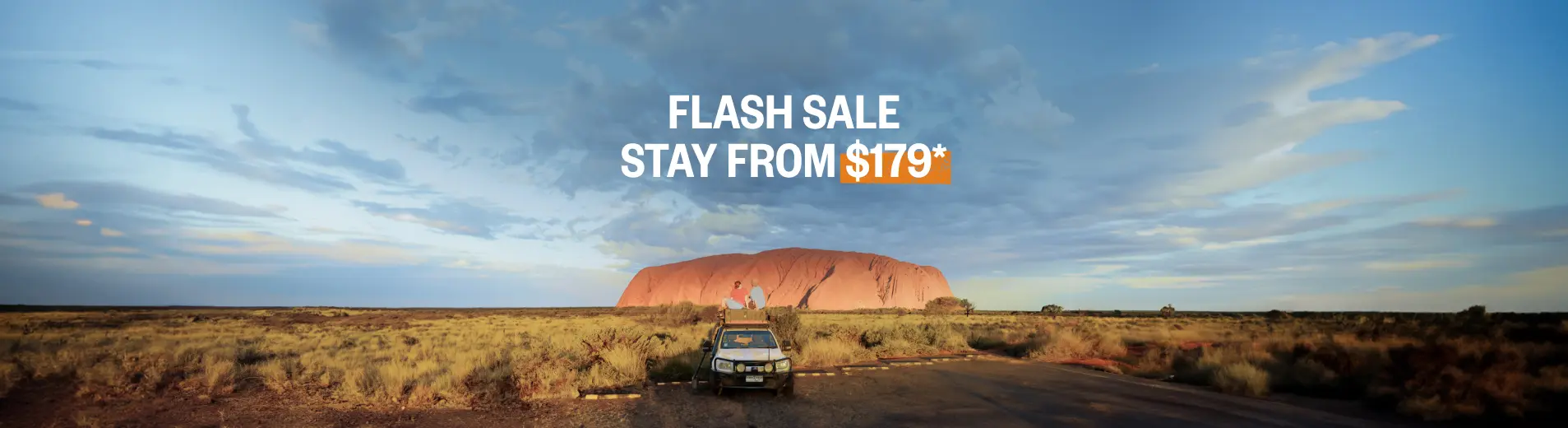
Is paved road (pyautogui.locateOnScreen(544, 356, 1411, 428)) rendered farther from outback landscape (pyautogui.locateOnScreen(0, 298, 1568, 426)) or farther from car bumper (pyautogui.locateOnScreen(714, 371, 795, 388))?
outback landscape (pyautogui.locateOnScreen(0, 298, 1568, 426))

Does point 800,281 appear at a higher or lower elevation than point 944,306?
higher

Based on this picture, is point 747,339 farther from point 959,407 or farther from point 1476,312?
point 1476,312

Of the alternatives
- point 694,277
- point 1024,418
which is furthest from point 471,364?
point 694,277

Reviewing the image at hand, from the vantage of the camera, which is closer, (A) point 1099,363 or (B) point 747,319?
(A) point 1099,363

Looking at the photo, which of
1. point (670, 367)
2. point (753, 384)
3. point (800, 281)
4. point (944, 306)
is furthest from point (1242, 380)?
point (800, 281)

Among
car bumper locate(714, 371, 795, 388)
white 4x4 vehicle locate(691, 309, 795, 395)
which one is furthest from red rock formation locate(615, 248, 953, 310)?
car bumper locate(714, 371, 795, 388)

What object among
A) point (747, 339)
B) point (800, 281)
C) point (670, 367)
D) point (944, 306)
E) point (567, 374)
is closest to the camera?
point (567, 374)

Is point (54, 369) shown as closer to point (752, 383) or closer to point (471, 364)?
point (471, 364)

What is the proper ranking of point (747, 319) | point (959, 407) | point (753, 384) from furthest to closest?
point (747, 319)
point (753, 384)
point (959, 407)
